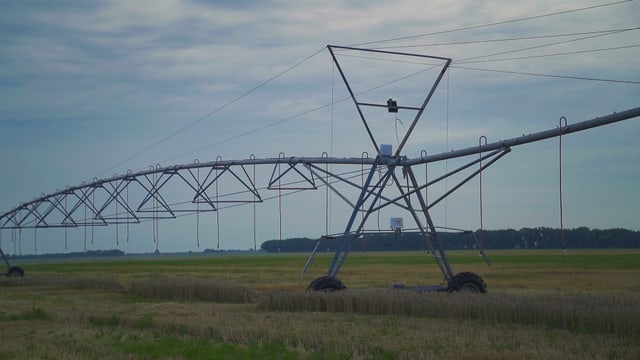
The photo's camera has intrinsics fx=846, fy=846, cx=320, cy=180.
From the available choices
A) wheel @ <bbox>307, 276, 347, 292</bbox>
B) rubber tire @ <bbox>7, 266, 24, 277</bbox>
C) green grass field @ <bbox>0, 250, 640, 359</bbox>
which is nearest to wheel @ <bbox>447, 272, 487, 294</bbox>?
green grass field @ <bbox>0, 250, 640, 359</bbox>

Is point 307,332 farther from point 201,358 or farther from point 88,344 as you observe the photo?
point 88,344

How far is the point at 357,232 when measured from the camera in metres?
30.4

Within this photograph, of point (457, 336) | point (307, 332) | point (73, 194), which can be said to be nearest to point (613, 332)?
point (457, 336)

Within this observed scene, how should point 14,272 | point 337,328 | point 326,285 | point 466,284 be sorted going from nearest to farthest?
point 337,328
point 466,284
point 326,285
point 14,272

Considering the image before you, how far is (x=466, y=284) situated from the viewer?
97.6 feet

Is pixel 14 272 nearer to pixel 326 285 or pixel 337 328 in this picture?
pixel 326 285

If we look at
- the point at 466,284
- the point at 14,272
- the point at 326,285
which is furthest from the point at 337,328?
the point at 14,272

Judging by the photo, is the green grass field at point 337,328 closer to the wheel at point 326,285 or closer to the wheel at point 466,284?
the wheel at point 326,285

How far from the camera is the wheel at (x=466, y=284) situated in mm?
29688

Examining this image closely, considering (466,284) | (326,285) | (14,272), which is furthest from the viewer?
(14,272)

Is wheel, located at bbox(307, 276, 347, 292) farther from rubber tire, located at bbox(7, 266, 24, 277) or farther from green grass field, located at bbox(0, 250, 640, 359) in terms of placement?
rubber tire, located at bbox(7, 266, 24, 277)

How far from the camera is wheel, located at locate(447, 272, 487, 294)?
2969 centimetres

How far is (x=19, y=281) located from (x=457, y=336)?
41165 mm

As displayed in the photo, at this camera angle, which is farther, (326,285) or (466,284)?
(326,285)
